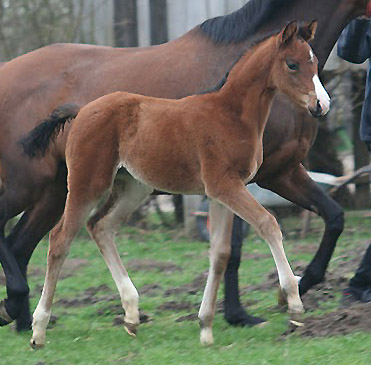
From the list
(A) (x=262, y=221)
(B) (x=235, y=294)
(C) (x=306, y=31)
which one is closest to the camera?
(A) (x=262, y=221)

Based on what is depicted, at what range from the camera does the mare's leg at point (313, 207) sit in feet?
19.4

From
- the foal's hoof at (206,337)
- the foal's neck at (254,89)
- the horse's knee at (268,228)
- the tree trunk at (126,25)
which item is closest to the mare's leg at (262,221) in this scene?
the horse's knee at (268,228)

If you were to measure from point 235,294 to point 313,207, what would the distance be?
2.60ft

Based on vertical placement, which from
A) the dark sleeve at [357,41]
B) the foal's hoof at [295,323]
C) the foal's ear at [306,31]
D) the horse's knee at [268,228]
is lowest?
the foal's hoof at [295,323]

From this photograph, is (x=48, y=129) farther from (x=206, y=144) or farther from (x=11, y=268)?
(x=206, y=144)

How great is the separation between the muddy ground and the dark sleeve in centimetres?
165

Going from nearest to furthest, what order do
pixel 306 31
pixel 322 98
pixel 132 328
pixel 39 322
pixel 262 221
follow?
pixel 322 98 < pixel 262 221 < pixel 306 31 < pixel 39 322 < pixel 132 328

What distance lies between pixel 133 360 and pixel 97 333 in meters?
0.94

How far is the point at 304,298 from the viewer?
6242mm

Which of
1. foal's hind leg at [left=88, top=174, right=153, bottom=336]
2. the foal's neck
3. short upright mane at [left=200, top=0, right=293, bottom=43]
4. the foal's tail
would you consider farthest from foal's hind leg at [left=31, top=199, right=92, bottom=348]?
short upright mane at [left=200, top=0, right=293, bottom=43]

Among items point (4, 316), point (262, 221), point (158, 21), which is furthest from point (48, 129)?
point (158, 21)

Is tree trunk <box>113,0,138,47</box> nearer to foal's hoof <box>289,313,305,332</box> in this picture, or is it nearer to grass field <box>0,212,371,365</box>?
grass field <box>0,212,371,365</box>

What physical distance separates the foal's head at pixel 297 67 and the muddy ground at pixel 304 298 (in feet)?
3.95

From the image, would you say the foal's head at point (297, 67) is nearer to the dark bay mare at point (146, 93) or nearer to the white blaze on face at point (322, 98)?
the white blaze on face at point (322, 98)
